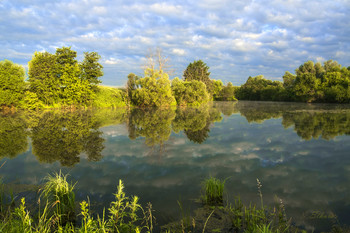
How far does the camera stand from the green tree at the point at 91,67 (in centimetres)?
4378

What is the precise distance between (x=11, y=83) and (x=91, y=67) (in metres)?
14.4

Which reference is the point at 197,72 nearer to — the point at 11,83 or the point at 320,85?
the point at 320,85

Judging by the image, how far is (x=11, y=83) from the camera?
3897cm

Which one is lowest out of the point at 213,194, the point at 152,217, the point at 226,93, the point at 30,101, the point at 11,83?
the point at 152,217

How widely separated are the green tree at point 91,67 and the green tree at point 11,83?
1107 cm

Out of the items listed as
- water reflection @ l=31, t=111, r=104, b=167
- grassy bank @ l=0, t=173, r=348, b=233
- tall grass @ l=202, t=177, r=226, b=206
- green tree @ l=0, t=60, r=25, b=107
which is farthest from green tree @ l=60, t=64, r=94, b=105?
tall grass @ l=202, t=177, r=226, b=206

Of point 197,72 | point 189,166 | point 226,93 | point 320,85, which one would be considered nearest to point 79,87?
point 189,166

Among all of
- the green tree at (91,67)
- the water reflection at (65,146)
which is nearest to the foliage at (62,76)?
the green tree at (91,67)

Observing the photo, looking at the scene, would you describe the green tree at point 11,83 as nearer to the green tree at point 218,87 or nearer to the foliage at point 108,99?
the foliage at point 108,99

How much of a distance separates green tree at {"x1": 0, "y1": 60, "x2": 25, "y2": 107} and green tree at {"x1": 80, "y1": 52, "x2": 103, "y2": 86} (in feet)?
36.3

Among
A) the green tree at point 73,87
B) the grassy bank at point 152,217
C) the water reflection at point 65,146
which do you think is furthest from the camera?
the green tree at point 73,87

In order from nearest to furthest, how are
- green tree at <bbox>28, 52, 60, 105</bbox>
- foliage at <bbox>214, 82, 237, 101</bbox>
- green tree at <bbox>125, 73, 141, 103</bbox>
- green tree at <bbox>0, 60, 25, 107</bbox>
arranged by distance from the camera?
green tree at <bbox>0, 60, 25, 107</bbox> → green tree at <bbox>28, 52, 60, 105</bbox> → green tree at <bbox>125, 73, 141, 103</bbox> → foliage at <bbox>214, 82, 237, 101</bbox>

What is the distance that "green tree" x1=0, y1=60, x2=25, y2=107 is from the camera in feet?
125

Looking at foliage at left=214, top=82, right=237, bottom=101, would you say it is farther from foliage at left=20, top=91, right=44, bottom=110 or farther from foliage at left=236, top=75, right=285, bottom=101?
foliage at left=20, top=91, right=44, bottom=110
